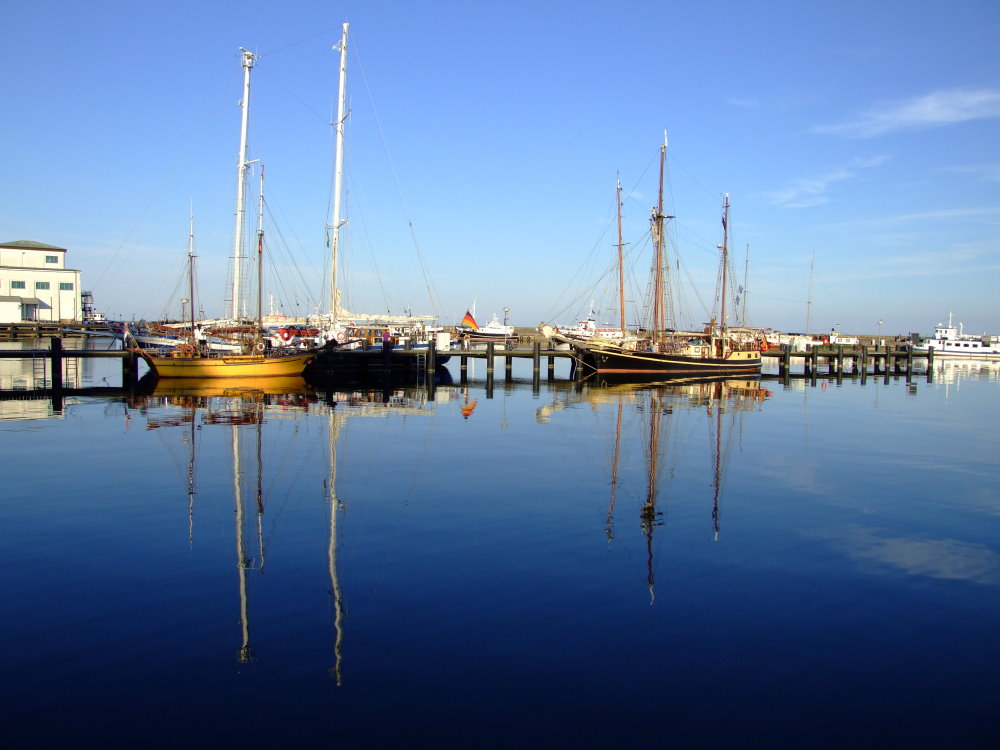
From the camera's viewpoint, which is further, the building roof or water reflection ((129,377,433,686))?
the building roof

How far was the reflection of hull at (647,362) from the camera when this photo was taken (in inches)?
2346

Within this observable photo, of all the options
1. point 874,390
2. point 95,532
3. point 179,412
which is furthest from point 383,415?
point 874,390

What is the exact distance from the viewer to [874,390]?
55.2 m

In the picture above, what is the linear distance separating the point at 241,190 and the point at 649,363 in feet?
107

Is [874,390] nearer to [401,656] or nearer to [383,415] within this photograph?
[383,415]

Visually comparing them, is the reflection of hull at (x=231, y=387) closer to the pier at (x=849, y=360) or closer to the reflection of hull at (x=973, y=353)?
the pier at (x=849, y=360)

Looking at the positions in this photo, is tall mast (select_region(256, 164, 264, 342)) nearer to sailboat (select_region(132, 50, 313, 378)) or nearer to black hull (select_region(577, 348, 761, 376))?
sailboat (select_region(132, 50, 313, 378))

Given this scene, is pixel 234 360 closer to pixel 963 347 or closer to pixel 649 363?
pixel 649 363

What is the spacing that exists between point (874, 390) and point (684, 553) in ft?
161

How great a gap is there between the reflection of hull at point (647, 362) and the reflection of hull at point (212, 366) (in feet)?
83.7

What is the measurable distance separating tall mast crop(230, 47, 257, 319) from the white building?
204ft

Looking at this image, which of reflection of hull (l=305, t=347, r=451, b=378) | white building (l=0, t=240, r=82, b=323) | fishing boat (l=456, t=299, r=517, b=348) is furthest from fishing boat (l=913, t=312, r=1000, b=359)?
white building (l=0, t=240, r=82, b=323)

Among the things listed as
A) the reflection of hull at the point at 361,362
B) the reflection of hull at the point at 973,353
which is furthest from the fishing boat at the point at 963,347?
the reflection of hull at the point at 361,362

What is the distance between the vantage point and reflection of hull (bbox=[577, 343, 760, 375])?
196ft
